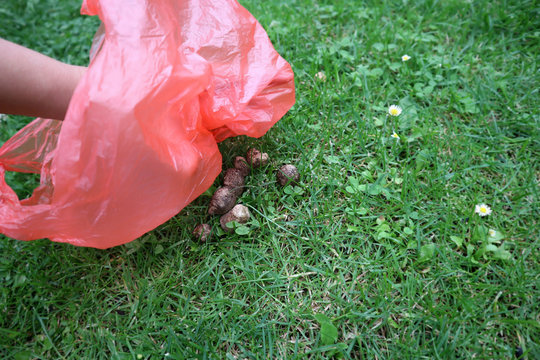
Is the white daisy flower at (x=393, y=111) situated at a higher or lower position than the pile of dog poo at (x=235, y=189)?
higher

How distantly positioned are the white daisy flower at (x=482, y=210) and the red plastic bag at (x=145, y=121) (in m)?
0.88

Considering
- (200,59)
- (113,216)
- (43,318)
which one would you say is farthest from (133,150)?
(43,318)

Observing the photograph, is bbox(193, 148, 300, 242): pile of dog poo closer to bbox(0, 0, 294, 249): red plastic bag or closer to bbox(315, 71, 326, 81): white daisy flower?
bbox(0, 0, 294, 249): red plastic bag

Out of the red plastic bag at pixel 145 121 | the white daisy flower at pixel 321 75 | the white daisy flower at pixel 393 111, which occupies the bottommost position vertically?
the white daisy flower at pixel 393 111

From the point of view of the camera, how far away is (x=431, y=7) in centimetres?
207

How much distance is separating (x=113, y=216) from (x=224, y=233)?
0.44m

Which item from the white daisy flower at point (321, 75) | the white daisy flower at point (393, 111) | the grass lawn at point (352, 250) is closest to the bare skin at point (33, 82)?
the grass lawn at point (352, 250)

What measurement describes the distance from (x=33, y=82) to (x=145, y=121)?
0.41 metres

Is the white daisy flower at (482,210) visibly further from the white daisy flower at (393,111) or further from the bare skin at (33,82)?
the bare skin at (33,82)

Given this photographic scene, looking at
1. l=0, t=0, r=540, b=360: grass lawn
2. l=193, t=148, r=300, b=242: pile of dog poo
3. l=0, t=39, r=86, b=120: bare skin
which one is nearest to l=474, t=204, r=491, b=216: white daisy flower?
Answer: l=0, t=0, r=540, b=360: grass lawn

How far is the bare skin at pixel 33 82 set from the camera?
1.08m

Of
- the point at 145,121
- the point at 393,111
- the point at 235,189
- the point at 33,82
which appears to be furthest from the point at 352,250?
the point at 33,82

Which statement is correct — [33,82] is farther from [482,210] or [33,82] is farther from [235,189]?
[482,210]

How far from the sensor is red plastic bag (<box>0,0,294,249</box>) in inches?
41.5
